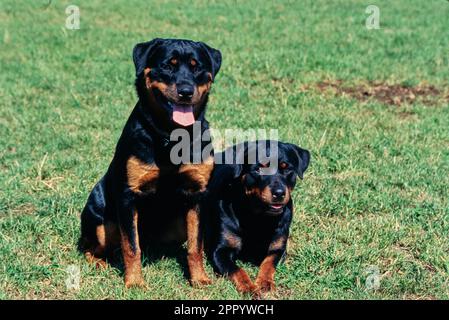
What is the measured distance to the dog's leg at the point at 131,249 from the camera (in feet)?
13.4

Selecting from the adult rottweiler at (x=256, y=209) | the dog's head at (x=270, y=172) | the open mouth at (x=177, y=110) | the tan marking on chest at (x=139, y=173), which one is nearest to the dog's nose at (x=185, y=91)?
the open mouth at (x=177, y=110)

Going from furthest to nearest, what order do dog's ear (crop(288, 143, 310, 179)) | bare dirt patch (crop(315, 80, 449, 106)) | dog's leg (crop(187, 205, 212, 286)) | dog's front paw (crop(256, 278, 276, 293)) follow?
bare dirt patch (crop(315, 80, 449, 106)) → dog's ear (crop(288, 143, 310, 179)) → dog's leg (crop(187, 205, 212, 286)) → dog's front paw (crop(256, 278, 276, 293))

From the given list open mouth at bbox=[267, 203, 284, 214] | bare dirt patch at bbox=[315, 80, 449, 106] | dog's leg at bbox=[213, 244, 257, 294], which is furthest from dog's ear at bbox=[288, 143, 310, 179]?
bare dirt patch at bbox=[315, 80, 449, 106]

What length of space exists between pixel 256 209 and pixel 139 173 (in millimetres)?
1014

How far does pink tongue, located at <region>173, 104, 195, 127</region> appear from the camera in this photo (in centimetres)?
406

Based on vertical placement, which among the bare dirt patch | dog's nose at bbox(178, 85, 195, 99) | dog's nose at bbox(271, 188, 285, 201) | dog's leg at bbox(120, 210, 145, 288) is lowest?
dog's leg at bbox(120, 210, 145, 288)

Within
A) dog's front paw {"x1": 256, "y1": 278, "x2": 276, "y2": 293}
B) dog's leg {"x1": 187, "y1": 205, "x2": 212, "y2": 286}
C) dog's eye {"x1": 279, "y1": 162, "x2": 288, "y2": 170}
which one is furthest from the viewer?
dog's eye {"x1": 279, "y1": 162, "x2": 288, "y2": 170}

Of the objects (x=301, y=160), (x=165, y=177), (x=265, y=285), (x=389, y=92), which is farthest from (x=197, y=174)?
(x=389, y=92)

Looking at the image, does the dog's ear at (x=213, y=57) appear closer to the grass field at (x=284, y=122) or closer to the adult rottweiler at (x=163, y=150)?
the adult rottweiler at (x=163, y=150)

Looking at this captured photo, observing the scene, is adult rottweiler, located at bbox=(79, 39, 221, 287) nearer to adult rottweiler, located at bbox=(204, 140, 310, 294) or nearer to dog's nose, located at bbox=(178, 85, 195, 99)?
dog's nose, located at bbox=(178, 85, 195, 99)

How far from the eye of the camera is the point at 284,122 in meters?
7.45

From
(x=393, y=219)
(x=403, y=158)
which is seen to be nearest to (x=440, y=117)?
(x=403, y=158)

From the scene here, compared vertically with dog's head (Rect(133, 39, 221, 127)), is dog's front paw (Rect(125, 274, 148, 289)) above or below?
below

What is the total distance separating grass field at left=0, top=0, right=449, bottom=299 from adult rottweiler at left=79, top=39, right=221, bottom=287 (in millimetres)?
322
